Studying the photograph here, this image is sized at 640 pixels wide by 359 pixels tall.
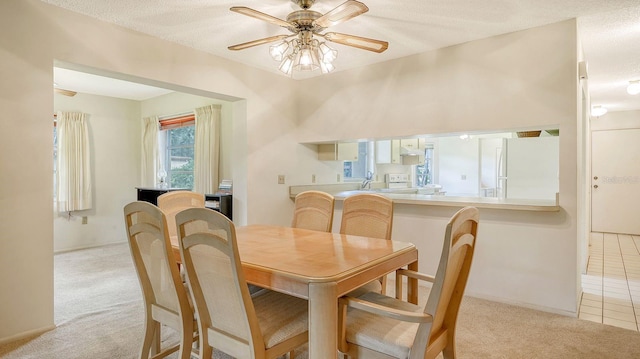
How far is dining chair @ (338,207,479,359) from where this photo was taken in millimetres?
1317

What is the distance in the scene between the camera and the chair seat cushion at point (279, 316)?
1.54 metres

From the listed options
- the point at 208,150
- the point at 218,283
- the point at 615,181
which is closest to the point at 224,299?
the point at 218,283

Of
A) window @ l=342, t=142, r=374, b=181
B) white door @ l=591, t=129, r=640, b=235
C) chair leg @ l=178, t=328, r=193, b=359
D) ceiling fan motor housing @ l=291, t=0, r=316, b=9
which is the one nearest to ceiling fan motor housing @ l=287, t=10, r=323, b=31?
ceiling fan motor housing @ l=291, t=0, r=316, b=9

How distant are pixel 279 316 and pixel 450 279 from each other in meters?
0.82

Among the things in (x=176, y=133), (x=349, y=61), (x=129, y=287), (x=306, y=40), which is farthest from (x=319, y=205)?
(x=176, y=133)

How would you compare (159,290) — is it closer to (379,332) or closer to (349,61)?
(379,332)

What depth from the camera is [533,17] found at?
8.84 ft

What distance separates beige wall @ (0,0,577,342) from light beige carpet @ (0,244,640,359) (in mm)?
201

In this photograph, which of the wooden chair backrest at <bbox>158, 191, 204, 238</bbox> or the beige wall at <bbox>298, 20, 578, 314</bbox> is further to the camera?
the beige wall at <bbox>298, 20, 578, 314</bbox>

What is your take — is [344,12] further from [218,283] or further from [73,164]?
[73,164]

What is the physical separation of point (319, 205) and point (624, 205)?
6.53 meters

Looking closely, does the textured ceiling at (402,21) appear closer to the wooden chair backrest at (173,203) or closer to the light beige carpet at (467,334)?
the wooden chair backrest at (173,203)

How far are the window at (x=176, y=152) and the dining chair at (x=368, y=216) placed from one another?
380 cm

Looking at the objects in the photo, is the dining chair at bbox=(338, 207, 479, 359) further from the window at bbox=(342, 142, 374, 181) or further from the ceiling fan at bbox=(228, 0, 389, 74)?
the window at bbox=(342, 142, 374, 181)
